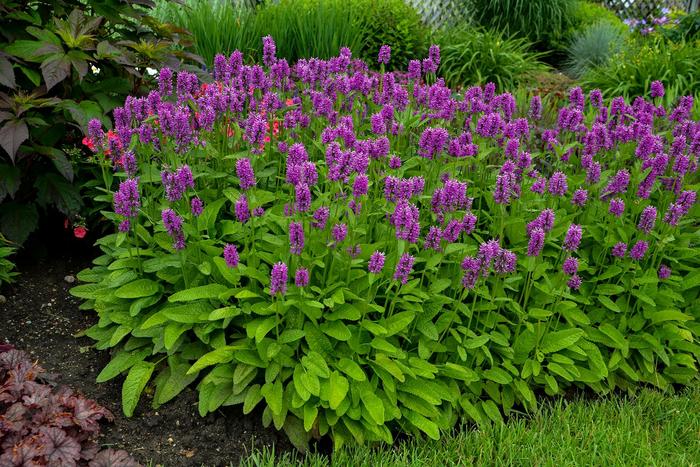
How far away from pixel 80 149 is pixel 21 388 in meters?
1.69

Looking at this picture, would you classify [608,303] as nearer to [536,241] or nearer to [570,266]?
[570,266]

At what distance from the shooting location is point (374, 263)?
2777 millimetres

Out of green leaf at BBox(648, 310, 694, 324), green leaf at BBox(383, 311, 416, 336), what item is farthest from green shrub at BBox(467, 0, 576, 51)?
green leaf at BBox(383, 311, 416, 336)

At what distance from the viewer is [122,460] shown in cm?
259

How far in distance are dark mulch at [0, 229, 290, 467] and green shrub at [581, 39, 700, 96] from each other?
6032mm

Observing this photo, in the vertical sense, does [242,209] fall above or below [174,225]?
above

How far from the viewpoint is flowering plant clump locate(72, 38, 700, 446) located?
2.99 metres

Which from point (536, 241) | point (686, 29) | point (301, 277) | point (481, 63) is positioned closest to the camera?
point (301, 277)

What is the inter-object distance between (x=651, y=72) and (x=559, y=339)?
5.43 meters

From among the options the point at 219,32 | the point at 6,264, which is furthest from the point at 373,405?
the point at 219,32

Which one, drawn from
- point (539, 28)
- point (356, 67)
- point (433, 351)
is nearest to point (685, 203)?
point (433, 351)

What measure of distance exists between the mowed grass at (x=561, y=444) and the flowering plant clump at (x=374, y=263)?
3.9 inches

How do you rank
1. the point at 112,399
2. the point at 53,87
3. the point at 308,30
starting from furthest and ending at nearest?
the point at 308,30
the point at 53,87
the point at 112,399

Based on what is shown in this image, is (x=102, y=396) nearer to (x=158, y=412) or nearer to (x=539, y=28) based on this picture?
(x=158, y=412)
